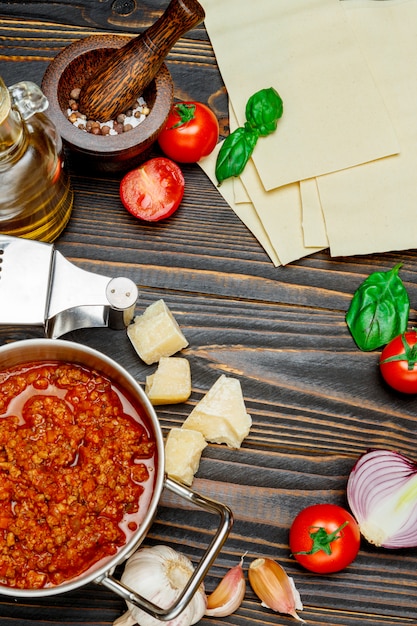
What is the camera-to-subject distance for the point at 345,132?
90.4 inches

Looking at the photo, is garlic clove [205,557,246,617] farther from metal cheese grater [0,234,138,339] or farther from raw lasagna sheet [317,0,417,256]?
raw lasagna sheet [317,0,417,256]

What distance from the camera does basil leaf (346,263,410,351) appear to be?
222 cm

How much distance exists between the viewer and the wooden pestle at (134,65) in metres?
2.00

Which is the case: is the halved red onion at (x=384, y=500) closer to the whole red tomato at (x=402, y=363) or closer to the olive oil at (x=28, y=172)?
the whole red tomato at (x=402, y=363)

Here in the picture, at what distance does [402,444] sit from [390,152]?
827 mm

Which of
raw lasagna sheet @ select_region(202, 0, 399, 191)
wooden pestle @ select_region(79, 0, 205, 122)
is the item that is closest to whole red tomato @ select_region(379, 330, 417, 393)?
raw lasagna sheet @ select_region(202, 0, 399, 191)

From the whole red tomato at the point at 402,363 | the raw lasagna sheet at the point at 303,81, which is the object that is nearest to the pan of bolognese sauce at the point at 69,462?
the whole red tomato at the point at 402,363

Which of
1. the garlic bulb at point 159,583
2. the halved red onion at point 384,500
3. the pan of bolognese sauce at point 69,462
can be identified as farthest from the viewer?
the halved red onion at point 384,500

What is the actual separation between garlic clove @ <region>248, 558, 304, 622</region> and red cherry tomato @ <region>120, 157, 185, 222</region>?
987 millimetres

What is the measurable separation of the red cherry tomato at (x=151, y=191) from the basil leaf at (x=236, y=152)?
14cm

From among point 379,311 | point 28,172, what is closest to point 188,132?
point 28,172

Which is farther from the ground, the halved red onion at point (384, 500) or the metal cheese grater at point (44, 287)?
the metal cheese grater at point (44, 287)

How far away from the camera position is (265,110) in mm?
2262

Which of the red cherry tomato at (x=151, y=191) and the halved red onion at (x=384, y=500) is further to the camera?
the red cherry tomato at (x=151, y=191)
